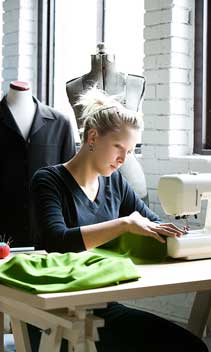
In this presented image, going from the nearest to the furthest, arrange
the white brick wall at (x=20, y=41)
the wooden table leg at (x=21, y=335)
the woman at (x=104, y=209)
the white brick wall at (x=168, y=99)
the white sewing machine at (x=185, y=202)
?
the wooden table leg at (x=21, y=335) → the woman at (x=104, y=209) → the white sewing machine at (x=185, y=202) → the white brick wall at (x=168, y=99) → the white brick wall at (x=20, y=41)

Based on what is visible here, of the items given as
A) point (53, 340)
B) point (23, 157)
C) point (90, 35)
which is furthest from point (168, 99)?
point (53, 340)

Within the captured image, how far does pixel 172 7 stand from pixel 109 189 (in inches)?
62.4

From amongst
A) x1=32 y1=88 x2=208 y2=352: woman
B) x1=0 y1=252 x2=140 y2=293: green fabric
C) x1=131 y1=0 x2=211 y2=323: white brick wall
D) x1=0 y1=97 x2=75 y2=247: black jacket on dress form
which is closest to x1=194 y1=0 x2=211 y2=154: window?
x1=131 y1=0 x2=211 y2=323: white brick wall

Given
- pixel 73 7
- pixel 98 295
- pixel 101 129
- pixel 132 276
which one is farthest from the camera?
pixel 73 7

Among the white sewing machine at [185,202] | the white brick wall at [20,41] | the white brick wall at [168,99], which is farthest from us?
the white brick wall at [20,41]

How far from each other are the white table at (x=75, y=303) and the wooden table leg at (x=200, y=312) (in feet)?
1.56

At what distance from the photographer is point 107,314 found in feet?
7.91

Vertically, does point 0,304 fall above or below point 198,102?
below

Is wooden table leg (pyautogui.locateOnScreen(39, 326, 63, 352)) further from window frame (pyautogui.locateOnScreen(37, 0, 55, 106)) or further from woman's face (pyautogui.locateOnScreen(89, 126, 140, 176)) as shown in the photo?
window frame (pyautogui.locateOnScreen(37, 0, 55, 106))

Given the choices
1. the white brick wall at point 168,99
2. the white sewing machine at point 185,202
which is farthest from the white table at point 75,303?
the white brick wall at point 168,99

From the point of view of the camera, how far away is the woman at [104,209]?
2336mm

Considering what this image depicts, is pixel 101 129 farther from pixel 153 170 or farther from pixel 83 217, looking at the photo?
pixel 153 170

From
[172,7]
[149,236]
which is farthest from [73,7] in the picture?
[149,236]

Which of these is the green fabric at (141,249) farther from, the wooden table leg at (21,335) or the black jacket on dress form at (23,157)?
the black jacket on dress form at (23,157)
